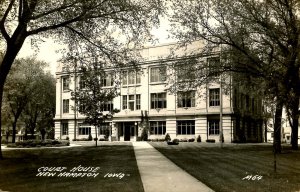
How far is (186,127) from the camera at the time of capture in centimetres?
5159

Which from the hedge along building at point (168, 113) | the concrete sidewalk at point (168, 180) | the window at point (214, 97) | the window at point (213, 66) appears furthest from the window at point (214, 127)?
the concrete sidewalk at point (168, 180)

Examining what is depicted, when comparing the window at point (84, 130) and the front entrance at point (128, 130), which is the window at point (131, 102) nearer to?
the front entrance at point (128, 130)

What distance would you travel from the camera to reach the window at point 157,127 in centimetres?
5362

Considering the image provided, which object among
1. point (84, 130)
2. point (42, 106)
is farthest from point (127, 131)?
point (42, 106)

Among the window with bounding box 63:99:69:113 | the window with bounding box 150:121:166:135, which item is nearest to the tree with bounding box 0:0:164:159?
the window with bounding box 150:121:166:135

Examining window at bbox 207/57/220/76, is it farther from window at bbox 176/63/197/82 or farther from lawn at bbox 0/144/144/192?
lawn at bbox 0/144/144/192

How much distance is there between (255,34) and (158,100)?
29229 millimetres

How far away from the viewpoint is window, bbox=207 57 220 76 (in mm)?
28078

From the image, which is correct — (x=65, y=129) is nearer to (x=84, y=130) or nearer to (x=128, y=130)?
(x=84, y=130)

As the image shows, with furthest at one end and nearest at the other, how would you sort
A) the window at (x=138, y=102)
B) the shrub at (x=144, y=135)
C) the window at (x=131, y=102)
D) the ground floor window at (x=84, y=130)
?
the ground floor window at (x=84, y=130), the window at (x=131, y=102), the window at (x=138, y=102), the shrub at (x=144, y=135)

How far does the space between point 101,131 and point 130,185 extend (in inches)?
1886

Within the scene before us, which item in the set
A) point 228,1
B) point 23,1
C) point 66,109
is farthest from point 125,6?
point 66,109

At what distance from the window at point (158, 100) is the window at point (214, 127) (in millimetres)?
7482

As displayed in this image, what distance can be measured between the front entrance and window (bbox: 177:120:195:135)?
24.8 feet
